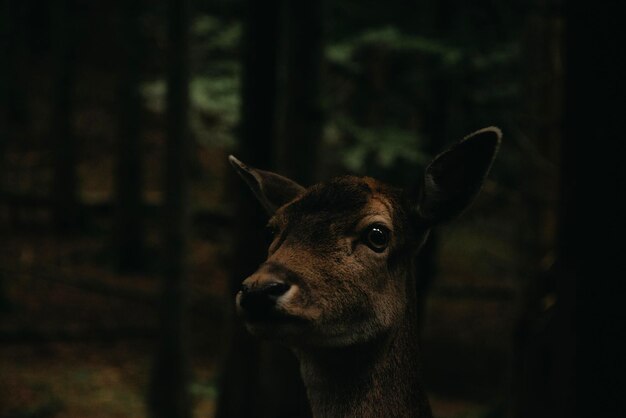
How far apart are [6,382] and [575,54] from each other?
11.3 meters

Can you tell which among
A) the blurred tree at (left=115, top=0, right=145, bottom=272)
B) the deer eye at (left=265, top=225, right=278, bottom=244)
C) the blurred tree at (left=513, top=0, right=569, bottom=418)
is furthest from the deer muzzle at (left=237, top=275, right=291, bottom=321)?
the blurred tree at (left=115, top=0, right=145, bottom=272)

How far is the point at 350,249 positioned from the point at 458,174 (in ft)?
1.47

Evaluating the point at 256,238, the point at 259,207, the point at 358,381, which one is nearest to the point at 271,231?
the point at 358,381

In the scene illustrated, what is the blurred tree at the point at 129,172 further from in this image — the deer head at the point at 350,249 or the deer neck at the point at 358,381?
the deer neck at the point at 358,381

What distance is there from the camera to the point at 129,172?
1958 cm

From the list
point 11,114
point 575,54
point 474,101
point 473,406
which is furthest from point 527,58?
point 11,114

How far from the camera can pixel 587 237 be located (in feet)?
11.3

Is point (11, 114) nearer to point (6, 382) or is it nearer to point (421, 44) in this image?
point (6, 382)

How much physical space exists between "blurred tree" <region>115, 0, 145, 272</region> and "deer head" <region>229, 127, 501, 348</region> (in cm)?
1596

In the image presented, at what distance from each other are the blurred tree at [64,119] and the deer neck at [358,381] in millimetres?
17848

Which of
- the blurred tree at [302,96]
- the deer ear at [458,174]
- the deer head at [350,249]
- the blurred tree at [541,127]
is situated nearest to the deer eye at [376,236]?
the deer head at [350,249]

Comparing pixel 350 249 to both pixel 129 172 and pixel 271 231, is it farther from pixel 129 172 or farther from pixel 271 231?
pixel 129 172

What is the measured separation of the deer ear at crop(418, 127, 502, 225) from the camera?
119 inches

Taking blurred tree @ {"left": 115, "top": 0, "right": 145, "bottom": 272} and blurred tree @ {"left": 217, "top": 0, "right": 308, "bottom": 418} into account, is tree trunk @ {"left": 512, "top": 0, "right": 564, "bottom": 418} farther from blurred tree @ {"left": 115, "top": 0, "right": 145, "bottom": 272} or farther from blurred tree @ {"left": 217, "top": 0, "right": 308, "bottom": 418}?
blurred tree @ {"left": 115, "top": 0, "right": 145, "bottom": 272}
